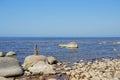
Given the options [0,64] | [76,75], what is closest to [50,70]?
→ [76,75]

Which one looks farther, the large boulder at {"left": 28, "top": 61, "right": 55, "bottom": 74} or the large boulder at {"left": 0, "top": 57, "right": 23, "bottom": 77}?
the large boulder at {"left": 28, "top": 61, "right": 55, "bottom": 74}

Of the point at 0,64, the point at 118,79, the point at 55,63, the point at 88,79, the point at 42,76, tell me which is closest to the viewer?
the point at 118,79

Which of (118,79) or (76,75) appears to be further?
(76,75)

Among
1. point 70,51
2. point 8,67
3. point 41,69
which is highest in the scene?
point 8,67

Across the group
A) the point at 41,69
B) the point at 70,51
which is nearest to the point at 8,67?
the point at 41,69

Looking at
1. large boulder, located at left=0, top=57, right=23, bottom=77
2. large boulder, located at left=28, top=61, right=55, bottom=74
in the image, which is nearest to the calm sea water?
large boulder, located at left=28, top=61, right=55, bottom=74

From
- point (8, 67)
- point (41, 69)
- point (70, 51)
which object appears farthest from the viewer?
point (70, 51)

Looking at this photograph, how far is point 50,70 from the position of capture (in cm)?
2114

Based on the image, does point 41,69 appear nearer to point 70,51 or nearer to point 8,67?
point 8,67

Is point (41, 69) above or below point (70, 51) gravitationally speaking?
above

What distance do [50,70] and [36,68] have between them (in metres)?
1.08

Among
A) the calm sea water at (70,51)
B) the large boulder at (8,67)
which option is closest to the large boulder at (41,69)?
the large boulder at (8,67)

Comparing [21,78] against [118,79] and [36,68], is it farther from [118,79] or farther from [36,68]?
[118,79]

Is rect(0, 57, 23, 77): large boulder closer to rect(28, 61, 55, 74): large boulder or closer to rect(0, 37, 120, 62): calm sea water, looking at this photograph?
rect(28, 61, 55, 74): large boulder
